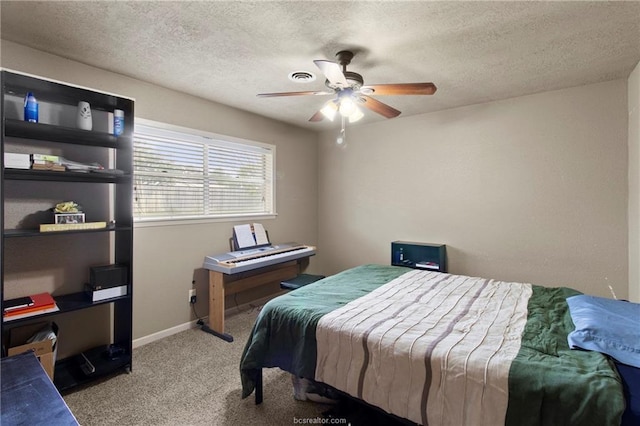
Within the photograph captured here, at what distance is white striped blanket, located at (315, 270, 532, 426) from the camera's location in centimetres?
122

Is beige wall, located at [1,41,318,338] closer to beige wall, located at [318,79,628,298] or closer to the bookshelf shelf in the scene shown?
the bookshelf shelf

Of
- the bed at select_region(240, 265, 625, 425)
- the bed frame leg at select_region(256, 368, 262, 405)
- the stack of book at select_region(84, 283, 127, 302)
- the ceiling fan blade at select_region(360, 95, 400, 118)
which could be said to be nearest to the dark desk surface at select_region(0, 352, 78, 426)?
the stack of book at select_region(84, 283, 127, 302)

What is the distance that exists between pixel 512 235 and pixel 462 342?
228 cm

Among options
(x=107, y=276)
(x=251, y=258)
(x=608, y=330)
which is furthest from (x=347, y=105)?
(x=107, y=276)

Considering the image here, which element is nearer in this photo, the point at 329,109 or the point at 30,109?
the point at 30,109

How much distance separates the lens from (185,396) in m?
2.02

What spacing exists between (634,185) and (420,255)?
1961mm

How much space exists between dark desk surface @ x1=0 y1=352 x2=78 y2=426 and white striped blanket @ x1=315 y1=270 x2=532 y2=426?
3.62 ft

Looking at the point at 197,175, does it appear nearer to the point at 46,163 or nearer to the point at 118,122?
the point at 118,122

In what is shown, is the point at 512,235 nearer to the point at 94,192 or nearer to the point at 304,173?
the point at 304,173

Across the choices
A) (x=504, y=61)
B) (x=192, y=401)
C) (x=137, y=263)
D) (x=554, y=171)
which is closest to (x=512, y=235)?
(x=554, y=171)

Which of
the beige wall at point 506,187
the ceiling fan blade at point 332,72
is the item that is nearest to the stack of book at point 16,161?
the ceiling fan blade at point 332,72

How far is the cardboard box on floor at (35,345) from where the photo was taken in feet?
6.10

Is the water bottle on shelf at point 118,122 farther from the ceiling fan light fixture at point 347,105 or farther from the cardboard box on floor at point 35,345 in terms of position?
the ceiling fan light fixture at point 347,105
